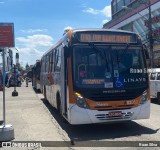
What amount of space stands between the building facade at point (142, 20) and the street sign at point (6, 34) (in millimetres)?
22903

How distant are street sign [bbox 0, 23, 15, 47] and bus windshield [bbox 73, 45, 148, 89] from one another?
1.84m

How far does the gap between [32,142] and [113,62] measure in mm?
3247

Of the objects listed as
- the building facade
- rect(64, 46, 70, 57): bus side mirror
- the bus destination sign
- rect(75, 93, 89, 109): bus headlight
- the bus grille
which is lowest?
the bus grille

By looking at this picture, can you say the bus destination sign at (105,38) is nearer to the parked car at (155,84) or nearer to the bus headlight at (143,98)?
the bus headlight at (143,98)

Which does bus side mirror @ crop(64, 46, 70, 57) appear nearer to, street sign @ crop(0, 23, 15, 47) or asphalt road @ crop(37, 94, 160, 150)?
street sign @ crop(0, 23, 15, 47)

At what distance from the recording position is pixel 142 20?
47312 mm

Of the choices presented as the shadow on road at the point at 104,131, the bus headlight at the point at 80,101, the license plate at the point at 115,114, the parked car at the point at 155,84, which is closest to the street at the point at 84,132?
the shadow on road at the point at 104,131

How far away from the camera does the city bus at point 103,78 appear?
30.4 feet

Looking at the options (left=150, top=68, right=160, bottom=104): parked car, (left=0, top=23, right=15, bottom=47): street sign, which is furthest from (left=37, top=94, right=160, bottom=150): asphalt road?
(left=150, top=68, right=160, bottom=104): parked car

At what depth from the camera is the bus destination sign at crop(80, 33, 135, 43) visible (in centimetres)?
966

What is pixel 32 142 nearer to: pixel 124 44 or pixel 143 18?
pixel 124 44

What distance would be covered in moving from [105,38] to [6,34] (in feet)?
9.52

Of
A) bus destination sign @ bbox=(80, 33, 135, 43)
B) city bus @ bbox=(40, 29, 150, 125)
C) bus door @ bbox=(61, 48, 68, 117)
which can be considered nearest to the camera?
city bus @ bbox=(40, 29, 150, 125)

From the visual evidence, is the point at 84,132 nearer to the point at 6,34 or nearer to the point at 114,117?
the point at 114,117
